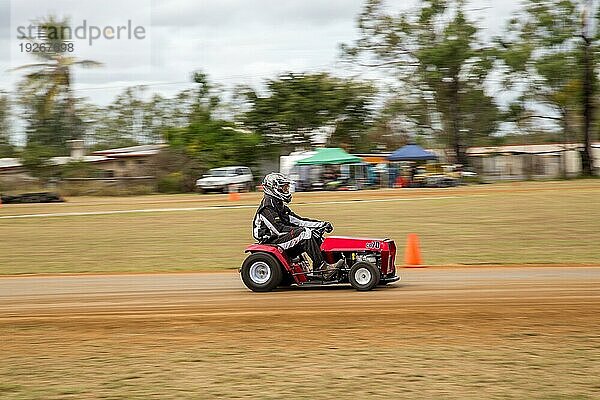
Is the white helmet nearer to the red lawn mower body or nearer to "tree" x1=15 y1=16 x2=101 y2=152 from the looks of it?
the red lawn mower body

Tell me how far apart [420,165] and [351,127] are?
14327 mm

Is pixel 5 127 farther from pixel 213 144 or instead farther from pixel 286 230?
pixel 286 230

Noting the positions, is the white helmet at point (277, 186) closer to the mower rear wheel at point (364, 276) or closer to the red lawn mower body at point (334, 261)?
the red lawn mower body at point (334, 261)

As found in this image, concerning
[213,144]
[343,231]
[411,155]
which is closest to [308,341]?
[343,231]

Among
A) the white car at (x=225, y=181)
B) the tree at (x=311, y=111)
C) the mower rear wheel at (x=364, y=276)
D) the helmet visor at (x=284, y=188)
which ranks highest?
the tree at (x=311, y=111)

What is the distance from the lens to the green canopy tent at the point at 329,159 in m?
55.6

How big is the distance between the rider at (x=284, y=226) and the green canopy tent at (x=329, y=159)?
136 feet

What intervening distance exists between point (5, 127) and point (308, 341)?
74.9 meters

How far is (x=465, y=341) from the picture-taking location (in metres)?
9.86

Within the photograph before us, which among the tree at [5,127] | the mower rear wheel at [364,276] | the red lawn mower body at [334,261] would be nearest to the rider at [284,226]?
the red lawn mower body at [334,261]

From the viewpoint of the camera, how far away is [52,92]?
73188 mm

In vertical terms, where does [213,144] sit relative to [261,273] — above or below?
above

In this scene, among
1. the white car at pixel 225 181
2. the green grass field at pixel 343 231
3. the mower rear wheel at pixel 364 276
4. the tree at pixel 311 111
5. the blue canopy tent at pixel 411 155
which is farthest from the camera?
the tree at pixel 311 111

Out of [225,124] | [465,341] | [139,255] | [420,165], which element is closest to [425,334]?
[465,341]
